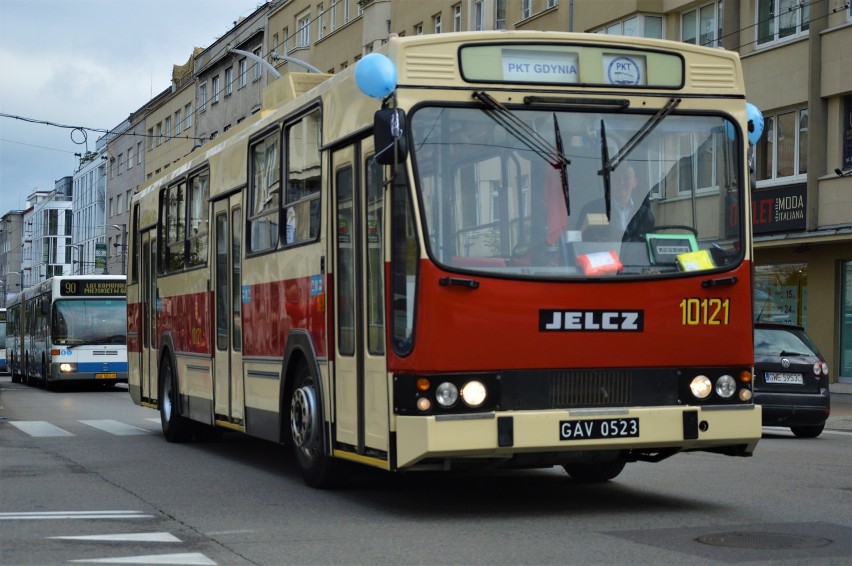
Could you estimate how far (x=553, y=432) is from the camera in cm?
940

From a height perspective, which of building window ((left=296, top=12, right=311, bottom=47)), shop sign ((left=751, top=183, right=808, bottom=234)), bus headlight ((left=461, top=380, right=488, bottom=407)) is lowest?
bus headlight ((left=461, top=380, right=488, bottom=407))

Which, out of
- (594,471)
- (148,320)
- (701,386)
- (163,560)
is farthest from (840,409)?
(163,560)

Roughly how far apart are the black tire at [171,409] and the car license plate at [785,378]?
7323 mm

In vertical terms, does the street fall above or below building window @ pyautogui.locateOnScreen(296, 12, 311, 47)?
below

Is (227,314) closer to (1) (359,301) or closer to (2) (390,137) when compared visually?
(1) (359,301)

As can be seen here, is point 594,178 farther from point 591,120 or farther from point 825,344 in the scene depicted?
point 825,344

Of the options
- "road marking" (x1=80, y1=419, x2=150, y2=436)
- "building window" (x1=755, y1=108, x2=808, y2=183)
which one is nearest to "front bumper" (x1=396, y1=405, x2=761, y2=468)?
"road marking" (x1=80, y1=419, x2=150, y2=436)

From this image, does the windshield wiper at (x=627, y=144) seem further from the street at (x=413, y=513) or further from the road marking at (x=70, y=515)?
the road marking at (x=70, y=515)

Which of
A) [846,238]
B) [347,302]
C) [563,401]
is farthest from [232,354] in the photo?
[846,238]

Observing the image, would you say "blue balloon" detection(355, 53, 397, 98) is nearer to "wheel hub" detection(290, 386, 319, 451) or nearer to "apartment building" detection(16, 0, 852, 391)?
"wheel hub" detection(290, 386, 319, 451)

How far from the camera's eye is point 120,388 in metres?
40.3

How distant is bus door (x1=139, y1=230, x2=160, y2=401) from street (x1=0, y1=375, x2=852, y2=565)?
271 cm

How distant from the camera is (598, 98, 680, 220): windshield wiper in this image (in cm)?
967

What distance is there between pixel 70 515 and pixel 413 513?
2327 millimetres
